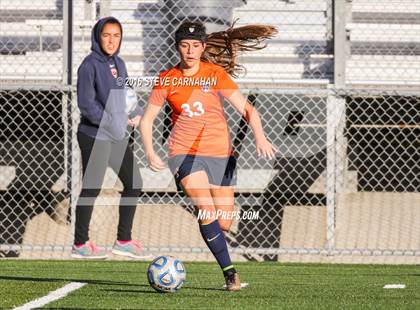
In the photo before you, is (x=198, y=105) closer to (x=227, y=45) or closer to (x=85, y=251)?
(x=227, y=45)

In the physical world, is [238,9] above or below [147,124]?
above

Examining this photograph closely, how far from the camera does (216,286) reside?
692 centimetres

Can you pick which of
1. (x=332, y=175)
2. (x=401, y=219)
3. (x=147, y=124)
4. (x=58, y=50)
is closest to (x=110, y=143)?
(x=147, y=124)

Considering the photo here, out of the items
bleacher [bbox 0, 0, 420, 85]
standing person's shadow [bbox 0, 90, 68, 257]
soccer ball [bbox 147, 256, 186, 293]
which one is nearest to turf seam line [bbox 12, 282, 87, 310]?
soccer ball [bbox 147, 256, 186, 293]

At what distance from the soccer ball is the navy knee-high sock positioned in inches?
13.9

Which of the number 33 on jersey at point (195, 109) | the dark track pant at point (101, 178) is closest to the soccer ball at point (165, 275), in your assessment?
the number 33 on jersey at point (195, 109)

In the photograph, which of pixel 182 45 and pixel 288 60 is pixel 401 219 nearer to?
pixel 288 60

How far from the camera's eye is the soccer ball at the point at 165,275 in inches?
245

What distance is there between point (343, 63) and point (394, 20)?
84.2 inches

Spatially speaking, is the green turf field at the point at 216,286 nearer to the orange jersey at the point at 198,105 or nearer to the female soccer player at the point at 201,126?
the female soccer player at the point at 201,126

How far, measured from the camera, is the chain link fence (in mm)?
10734

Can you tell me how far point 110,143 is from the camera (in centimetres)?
809

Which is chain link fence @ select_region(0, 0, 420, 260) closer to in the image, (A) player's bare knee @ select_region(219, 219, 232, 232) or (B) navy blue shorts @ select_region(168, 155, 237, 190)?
(A) player's bare knee @ select_region(219, 219, 232, 232)

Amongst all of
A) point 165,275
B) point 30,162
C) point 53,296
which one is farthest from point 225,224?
point 30,162
